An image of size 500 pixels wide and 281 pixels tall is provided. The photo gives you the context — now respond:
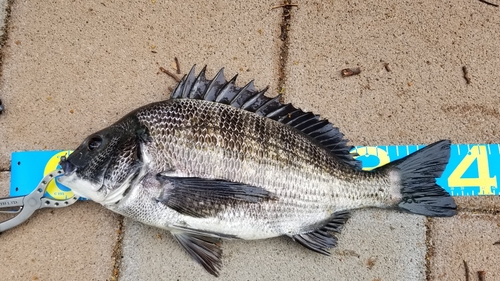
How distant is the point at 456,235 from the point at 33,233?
2682 millimetres

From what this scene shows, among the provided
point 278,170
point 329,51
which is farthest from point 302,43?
point 278,170

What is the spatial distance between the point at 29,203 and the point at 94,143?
27.2 inches

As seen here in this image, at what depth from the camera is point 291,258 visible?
2566mm

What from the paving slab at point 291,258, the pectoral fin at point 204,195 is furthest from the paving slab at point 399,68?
the pectoral fin at point 204,195

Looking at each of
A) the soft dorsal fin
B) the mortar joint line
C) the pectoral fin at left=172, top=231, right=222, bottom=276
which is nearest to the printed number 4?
the soft dorsal fin

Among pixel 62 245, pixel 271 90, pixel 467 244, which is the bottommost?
pixel 62 245

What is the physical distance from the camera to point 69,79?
279cm

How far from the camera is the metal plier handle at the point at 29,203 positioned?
2.52m

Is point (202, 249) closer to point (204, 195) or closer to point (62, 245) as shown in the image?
point (204, 195)

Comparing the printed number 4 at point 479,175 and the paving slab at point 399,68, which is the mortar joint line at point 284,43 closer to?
the paving slab at point 399,68

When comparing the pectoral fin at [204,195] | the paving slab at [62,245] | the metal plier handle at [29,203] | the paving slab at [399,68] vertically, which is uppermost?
the paving slab at [399,68]

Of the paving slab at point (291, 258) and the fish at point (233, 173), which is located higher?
the fish at point (233, 173)

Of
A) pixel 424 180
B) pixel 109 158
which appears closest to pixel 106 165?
pixel 109 158

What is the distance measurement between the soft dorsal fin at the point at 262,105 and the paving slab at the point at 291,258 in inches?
21.6
